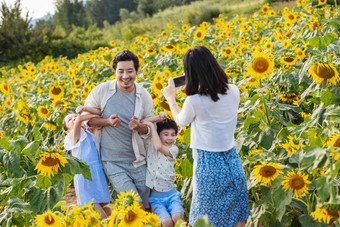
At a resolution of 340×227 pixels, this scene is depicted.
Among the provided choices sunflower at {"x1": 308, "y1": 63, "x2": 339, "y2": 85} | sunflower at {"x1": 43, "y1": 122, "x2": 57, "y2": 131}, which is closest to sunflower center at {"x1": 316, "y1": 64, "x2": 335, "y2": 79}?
sunflower at {"x1": 308, "y1": 63, "x2": 339, "y2": 85}

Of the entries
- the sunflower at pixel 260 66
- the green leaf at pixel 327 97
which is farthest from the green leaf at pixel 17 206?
the green leaf at pixel 327 97

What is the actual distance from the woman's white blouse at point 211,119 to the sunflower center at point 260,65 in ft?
1.73

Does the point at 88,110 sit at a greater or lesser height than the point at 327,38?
lesser

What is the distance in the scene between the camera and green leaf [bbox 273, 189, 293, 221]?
6.96 feet

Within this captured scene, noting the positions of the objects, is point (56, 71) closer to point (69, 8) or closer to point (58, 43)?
point (58, 43)

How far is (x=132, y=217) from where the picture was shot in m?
1.55

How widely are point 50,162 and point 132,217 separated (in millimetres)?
690

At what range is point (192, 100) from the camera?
214 cm

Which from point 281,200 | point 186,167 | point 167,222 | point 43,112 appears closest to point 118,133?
point 186,167

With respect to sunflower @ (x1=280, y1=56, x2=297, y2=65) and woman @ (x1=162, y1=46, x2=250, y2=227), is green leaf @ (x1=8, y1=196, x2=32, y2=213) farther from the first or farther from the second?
sunflower @ (x1=280, y1=56, x2=297, y2=65)

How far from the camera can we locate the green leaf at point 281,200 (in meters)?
2.12

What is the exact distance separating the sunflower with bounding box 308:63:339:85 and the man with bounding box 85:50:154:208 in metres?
1.13

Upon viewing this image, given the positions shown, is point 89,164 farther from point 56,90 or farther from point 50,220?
point 56,90

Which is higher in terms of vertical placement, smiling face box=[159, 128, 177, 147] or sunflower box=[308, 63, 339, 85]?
sunflower box=[308, 63, 339, 85]
